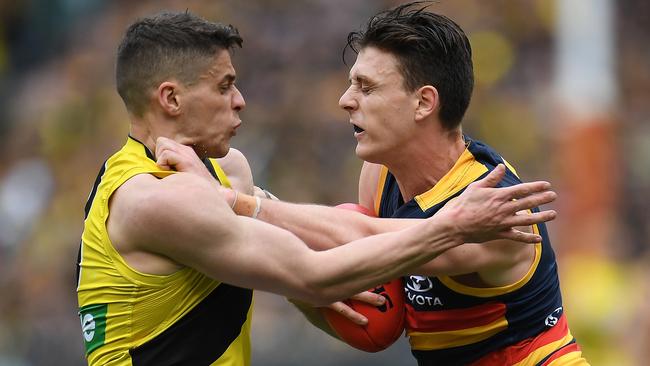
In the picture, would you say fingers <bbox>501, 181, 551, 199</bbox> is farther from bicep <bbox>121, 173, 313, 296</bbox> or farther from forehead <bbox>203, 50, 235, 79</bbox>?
forehead <bbox>203, 50, 235, 79</bbox>

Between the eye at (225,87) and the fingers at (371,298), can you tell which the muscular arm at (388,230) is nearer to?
the fingers at (371,298)

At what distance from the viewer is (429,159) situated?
5.75 m

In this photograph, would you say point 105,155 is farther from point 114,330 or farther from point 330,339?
point 114,330

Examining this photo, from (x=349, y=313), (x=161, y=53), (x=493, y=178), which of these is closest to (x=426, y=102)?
(x=493, y=178)

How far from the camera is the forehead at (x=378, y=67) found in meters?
5.72

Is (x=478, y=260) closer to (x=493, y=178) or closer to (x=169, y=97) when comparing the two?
(x=493, y=178)

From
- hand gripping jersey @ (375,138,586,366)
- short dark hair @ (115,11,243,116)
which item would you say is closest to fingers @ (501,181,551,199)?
hand gripping jersey @ (375,138,586,366)

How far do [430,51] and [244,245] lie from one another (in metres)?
1.38

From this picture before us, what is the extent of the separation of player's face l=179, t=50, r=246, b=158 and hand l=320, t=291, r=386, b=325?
35.4 inches

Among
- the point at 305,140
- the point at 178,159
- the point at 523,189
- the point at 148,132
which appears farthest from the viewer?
the point at 305,140

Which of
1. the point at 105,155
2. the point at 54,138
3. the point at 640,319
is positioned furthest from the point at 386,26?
the point at 54,138

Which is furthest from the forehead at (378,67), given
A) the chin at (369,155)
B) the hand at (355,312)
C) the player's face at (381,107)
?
the hand at (355,312)

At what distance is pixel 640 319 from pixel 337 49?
23.9ft

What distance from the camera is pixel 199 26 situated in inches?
212
